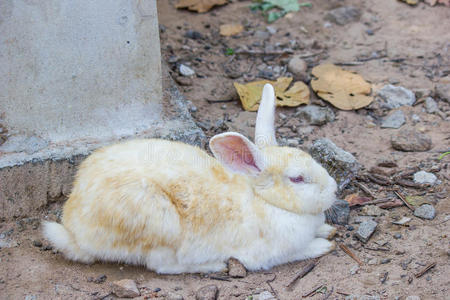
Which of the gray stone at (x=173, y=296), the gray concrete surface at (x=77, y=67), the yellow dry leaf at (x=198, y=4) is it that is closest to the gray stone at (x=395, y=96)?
the gray concrete surface at (x=77, y=67)

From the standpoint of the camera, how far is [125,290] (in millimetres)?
3369

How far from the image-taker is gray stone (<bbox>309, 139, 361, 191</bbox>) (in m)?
4.32

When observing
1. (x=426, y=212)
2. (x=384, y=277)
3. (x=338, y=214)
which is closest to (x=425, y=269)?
(x=384, y=277)

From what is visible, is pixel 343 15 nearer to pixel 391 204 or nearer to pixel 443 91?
pixel 443 91

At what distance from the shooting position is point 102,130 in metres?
4.30

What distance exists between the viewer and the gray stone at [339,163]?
432 centimetres

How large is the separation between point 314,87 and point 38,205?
112 inches

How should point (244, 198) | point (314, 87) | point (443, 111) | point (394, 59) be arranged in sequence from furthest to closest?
point (394, 59)
point (314, 87)
point (443, 111)
point (244, 198)

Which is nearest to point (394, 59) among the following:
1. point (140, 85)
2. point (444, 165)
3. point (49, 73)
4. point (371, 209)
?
→ point (444, 165)

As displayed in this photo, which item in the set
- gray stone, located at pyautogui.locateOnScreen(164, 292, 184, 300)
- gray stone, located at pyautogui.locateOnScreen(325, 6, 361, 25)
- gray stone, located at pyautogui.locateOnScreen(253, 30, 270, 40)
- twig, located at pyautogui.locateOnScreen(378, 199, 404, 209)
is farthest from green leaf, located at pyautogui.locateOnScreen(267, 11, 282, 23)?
gray stone, located at pyautogui.locateOnScreen(164, 292, 184, 300)

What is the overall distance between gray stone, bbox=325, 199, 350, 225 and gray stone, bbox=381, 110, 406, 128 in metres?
1.35

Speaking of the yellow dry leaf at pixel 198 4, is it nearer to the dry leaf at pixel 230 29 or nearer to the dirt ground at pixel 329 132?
the dirt ground at pixel 329 132

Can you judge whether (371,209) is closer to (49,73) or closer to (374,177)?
(374,177)

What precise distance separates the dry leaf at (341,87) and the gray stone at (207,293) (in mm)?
2585
